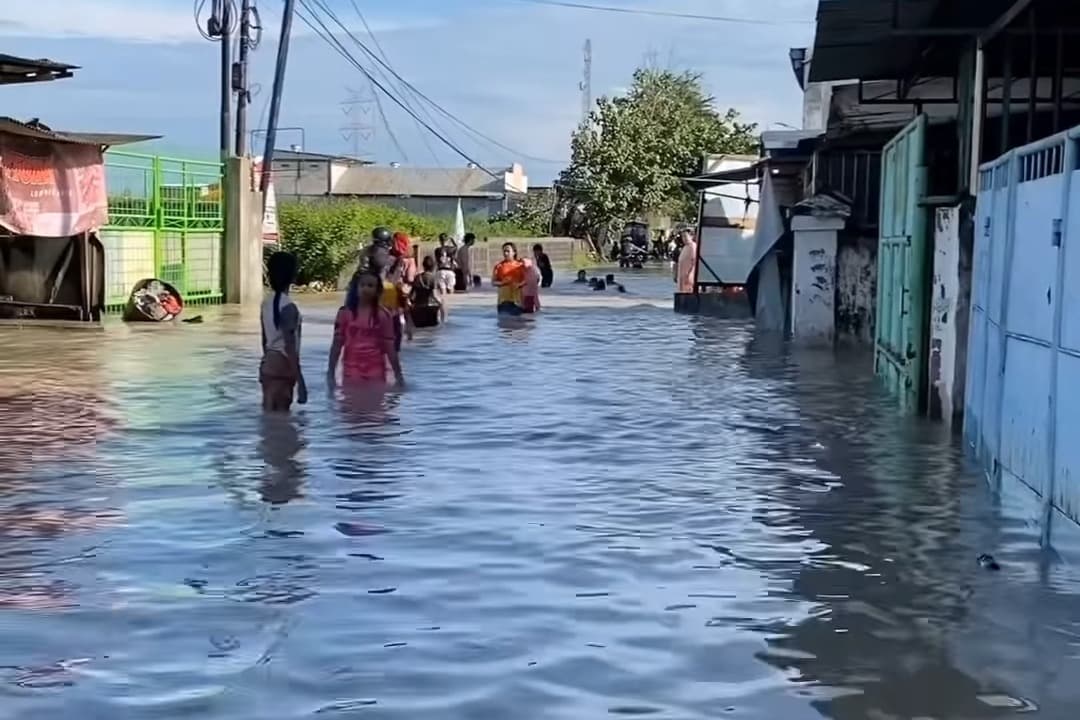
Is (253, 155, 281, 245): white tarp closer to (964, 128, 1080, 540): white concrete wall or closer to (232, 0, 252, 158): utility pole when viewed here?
(232, 0, 252, 158): utility pole

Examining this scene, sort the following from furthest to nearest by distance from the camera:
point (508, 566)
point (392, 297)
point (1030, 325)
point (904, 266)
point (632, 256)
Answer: point (632, 256), point (392, 297), point (904, 266), point (1030, 325), point (508, 566)

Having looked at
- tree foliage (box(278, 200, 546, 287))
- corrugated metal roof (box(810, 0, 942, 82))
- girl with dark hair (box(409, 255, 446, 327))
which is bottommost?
girl with dark hair (box(409, 255, 446, 327))

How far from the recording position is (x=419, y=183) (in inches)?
3711

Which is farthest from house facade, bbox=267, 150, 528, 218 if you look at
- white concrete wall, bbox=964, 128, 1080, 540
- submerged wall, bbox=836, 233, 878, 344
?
white concrete wall, bbox=964, 128, 1080, 540

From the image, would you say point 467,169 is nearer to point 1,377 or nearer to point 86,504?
point 1,377

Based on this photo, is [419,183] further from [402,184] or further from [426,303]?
[426,303]

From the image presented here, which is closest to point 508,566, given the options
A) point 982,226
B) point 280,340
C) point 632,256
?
point 280,340

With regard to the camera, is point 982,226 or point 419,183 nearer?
point 982,226

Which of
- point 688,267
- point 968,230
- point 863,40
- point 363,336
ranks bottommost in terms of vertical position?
point 363,336

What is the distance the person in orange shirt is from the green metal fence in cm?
549

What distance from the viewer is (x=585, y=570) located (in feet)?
22.7

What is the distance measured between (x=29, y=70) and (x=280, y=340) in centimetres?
842

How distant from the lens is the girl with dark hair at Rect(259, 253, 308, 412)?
10891mm

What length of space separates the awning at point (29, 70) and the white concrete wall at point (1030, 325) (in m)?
11.2
